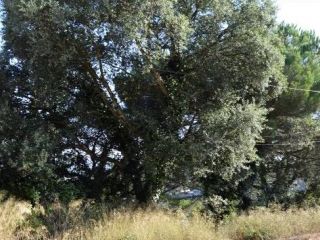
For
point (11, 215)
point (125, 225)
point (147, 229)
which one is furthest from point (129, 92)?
point (11, 215)

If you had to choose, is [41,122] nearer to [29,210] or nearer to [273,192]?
[29,210]

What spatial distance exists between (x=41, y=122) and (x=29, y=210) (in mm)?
3683

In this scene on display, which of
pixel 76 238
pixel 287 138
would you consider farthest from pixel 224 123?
pixel 287 138

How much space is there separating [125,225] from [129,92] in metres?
5.73

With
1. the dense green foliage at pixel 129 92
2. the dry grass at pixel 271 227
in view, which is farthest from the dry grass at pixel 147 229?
the dense green foliage at pixel 129 92

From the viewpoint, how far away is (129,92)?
52.6 feet

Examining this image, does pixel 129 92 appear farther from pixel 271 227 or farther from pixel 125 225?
pixel 271 227

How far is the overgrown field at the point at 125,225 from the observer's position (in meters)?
10.9

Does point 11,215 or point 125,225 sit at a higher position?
point 11,215

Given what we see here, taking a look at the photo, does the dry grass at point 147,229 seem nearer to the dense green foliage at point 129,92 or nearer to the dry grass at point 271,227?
the dry grass at point 271,227

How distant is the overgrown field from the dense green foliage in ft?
4.82

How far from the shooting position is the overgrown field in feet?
35.6

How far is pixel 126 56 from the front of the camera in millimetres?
14594

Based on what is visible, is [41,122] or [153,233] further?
[41,122]
